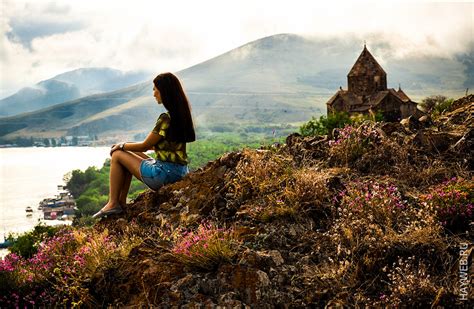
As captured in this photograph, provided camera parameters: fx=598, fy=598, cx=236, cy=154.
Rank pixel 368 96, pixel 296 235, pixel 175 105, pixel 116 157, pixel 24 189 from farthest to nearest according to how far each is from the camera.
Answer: pixel 24 189
pixel 368 96
pixel 116 157
pixel 175 105
pixel 296 235

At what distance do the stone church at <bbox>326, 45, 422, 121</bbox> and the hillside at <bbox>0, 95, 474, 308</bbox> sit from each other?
37380 mm

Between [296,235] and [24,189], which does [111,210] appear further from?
[24,189]

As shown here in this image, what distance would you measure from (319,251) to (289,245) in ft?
0.81

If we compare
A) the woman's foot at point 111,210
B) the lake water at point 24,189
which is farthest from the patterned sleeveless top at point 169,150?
the lake water at point 24,189

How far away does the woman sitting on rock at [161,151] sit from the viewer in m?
6.11

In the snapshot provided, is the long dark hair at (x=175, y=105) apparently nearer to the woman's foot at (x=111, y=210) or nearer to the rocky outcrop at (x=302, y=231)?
the rocky outcrop at (x=302, y=231)

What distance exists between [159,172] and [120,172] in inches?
16.0

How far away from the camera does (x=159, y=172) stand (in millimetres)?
6277

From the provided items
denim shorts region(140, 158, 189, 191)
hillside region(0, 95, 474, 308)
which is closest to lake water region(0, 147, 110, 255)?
denim shorts region(140, 158, 189, 191)

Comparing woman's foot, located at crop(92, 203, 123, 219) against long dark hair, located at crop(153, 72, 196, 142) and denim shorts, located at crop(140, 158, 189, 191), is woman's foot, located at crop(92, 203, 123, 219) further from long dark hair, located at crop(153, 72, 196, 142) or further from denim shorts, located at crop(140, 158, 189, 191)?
long dark hair, located at crop(153, 72, 196, 142)

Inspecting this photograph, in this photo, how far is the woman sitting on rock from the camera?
A: 6105mm

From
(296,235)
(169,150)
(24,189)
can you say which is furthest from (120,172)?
(24,189)

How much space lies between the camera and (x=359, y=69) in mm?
44875

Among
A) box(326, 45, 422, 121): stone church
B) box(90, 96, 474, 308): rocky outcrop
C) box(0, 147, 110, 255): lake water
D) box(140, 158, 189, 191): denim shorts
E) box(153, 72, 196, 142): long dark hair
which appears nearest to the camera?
box(90, 96, 474, 308): rocky outcrop
